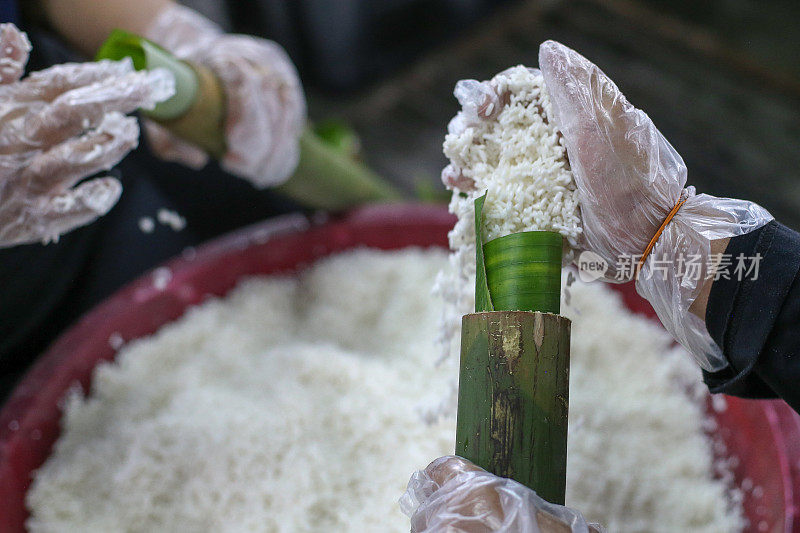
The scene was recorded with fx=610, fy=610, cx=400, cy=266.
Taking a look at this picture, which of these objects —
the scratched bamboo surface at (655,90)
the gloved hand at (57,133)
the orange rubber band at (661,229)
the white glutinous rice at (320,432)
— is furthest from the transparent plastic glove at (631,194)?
the scratched bamboo surface at (655,90)

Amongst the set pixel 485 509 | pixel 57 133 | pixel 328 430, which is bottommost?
pixel 328 430

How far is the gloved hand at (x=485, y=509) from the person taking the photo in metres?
0.51

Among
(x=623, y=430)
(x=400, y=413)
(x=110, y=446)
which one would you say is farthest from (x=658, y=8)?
(x=110, y=446)

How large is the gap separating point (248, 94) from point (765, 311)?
0.81 meters

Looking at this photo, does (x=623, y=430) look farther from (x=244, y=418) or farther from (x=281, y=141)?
(x=281, y=141)

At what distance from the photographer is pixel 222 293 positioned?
3.72 ft

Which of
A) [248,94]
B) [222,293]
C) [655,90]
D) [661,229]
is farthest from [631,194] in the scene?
[655,90]

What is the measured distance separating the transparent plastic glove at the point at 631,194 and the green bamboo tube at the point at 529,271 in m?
0.06

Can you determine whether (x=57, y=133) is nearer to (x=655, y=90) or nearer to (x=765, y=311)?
(x=765, y=311)

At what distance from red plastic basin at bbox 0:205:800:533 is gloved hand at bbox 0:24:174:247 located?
25cm

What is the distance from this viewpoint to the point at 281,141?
41.8 inches

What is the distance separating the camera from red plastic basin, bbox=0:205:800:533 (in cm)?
79

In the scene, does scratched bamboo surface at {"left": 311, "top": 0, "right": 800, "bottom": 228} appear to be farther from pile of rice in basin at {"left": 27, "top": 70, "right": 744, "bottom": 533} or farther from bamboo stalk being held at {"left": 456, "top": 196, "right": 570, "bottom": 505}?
bamboo stalk being held at {"left": 456, "top": 196, "right": 570, "bottom": 505}

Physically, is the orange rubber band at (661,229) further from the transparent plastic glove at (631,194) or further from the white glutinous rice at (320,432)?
the white glutinous rice at (320,432)
